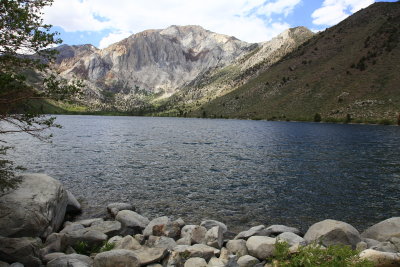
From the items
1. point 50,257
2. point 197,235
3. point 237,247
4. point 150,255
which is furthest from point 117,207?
point 237,247

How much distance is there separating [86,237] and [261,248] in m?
10.5

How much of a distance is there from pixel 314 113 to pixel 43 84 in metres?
160

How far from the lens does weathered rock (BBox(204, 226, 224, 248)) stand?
1606 centimetres

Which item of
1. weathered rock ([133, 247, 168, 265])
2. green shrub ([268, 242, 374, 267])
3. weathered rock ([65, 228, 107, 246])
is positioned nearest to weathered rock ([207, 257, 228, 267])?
weathered rock ([133, 247, 168, 265])

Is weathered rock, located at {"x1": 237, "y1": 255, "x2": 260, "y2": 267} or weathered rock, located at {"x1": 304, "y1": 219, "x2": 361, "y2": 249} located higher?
weathered rock, located at {"x1": 304, "y1": 219, "x2": 361, "y2": 249}

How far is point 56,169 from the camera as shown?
40.8 m

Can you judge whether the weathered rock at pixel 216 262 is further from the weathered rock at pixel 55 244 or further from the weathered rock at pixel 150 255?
the weathered rock at pixel 55 244

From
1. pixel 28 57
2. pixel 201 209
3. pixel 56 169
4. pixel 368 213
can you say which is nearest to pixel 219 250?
pixel 201 209

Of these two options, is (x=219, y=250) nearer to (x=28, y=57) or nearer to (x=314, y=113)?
(x=28, y=57)

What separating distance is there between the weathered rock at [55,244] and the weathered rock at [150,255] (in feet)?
15.4

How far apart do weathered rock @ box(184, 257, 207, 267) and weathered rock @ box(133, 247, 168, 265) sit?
1501 millimetres

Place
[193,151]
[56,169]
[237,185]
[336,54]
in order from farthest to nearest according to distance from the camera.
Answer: [336,54]
[193,151]
[56,169]
[237,185]

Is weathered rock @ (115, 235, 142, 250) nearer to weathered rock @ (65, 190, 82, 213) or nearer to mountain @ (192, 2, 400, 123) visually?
weathered rock @ (65, 190, 82, 213)

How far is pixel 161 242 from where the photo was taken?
16.5 metres
